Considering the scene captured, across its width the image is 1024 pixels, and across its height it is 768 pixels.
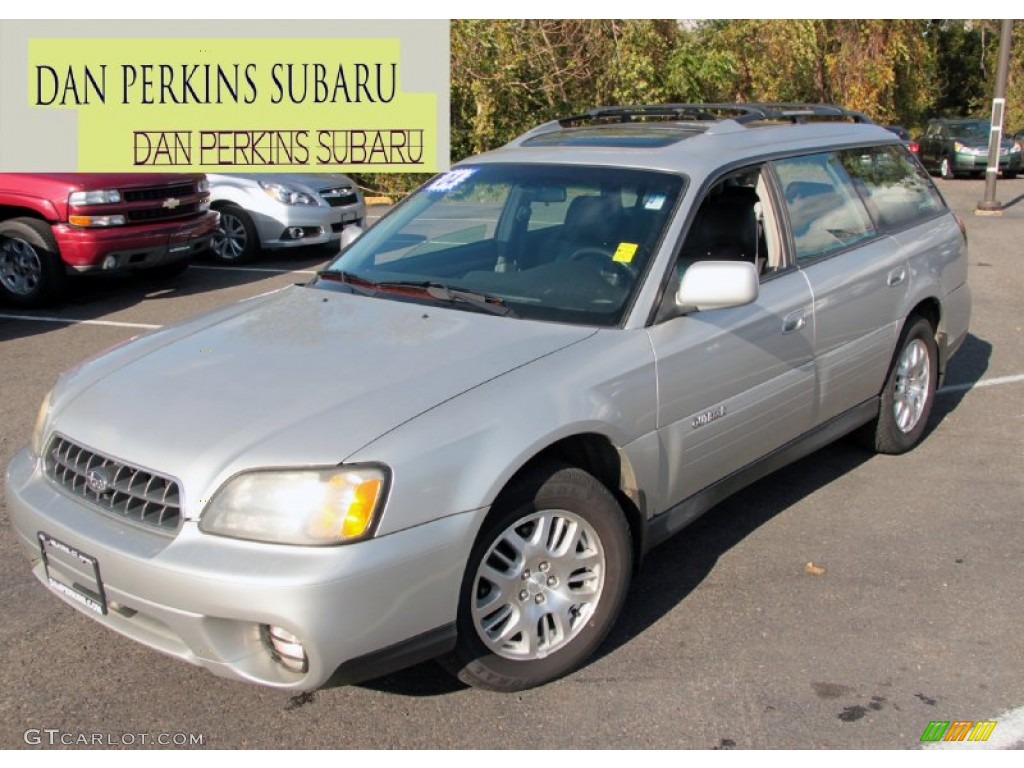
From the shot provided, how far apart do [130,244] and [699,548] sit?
7.19 meters

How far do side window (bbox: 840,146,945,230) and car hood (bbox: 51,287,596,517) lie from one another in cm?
232

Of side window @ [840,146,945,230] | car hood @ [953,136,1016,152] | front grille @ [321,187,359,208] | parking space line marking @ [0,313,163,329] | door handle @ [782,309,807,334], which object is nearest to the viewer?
door handle @ [782,309,807,334]

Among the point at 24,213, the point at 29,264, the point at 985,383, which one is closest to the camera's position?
the point at 985,383

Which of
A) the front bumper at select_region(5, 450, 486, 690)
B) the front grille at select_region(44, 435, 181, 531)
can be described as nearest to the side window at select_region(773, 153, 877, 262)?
the front bumper at select_region(5, 450, 486, 690)

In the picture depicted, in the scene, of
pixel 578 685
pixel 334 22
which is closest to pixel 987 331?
pixel 578 685

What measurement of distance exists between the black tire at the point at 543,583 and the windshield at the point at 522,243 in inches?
28.2

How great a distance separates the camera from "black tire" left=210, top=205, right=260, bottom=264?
39.9 ft

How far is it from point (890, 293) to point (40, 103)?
1241cm

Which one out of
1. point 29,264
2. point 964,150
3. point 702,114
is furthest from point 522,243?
A: point 964,150

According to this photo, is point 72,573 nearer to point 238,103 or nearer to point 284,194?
point 284,194

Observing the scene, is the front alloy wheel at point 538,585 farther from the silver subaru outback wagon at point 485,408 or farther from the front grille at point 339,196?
the front grille at point 339,196

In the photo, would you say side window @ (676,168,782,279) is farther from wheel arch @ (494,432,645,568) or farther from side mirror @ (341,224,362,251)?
side mirror @ (341,224,362,251)

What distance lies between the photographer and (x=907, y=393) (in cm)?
549

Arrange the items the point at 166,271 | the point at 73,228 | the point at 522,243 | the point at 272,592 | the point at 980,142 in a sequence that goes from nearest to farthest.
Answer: the point at 272,592 → the point at 522,243 → the point at 73,228 → the point at 166,271 → the point at 980,142
